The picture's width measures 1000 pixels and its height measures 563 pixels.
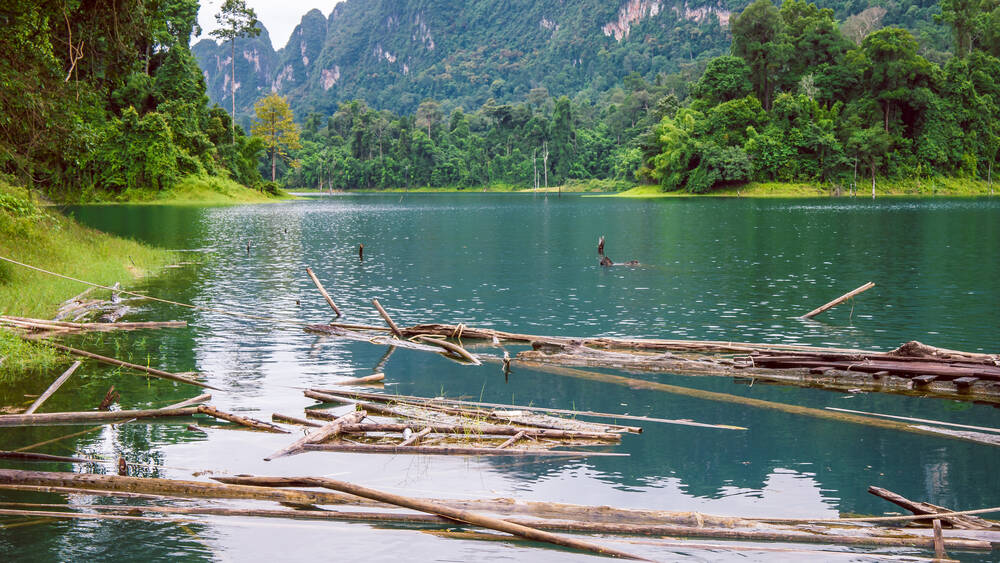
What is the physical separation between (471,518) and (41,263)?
24.6m

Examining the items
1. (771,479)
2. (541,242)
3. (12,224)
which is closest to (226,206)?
(541,242)

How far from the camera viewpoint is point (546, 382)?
17.5 metres

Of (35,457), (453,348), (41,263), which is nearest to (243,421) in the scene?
(35,457)

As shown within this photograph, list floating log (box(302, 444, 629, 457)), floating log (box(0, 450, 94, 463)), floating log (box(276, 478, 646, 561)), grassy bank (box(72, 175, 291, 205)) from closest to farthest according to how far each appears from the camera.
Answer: floating log (box(276, 478, 646, 561))
floating log (box(0, 450, 94, 463))
floating log (box(302, 444, 629, 457))
grassy bank (box(72, 175, 291, 205))

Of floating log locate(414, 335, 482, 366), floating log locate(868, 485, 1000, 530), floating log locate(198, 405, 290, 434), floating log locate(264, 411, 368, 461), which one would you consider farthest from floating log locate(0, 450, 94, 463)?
floating log locate(868, 485, 1000, 530)

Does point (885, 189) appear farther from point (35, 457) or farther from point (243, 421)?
point (35, 457)

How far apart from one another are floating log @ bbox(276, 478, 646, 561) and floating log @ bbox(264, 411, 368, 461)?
2.30 meters

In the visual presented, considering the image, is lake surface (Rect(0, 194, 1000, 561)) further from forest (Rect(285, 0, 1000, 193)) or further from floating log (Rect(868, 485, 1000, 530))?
forest (Rect(285, 0, 1000, 193))

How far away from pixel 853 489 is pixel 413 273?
30.1m

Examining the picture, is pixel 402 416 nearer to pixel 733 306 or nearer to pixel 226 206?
pixel 733 306

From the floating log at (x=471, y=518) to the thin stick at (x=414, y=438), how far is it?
8.13ft

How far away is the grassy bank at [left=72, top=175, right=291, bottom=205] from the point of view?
103m

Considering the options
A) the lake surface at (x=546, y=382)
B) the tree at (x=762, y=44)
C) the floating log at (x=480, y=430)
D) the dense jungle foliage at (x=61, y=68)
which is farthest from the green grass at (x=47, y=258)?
the tree at (x=762, y=44)

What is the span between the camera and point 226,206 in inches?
4242
